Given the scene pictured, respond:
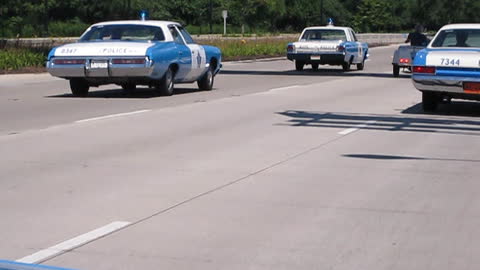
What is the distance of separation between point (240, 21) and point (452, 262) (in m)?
83.2

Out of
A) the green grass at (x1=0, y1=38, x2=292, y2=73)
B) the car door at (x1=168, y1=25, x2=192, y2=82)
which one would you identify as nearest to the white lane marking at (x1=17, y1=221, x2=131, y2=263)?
the car door at (x1=168, y1=25, x2=192, y2=82)

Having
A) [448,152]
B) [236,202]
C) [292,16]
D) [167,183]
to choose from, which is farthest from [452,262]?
[292,16]

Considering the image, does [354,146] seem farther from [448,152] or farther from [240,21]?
[240,21]

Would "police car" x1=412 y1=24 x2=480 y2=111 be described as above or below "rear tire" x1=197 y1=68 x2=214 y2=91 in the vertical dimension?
above

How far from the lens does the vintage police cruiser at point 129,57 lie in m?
18.5

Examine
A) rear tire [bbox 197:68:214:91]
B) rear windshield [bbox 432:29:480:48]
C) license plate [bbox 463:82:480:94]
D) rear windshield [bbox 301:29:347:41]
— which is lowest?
rear tire [bbox 197:68:214:91]

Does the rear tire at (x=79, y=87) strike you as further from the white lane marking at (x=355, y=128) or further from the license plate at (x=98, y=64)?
the white lane marking at (x=355, y=128)

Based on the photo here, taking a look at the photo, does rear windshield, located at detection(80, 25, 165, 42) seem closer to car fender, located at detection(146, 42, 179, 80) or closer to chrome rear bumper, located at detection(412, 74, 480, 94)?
car fender, located at detection(146, 42, 179, 80)

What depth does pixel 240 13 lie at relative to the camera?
88.2 metres

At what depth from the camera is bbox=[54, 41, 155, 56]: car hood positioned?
60.7 feet

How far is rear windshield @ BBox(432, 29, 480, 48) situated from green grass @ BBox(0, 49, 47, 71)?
54.8 ft

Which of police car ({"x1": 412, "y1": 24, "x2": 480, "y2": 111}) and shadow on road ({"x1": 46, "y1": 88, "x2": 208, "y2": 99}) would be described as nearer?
police car ({"x1": 412, "y1": 24, "x2": 480, "y2": 111})

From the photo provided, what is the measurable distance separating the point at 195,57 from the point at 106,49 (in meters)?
2.98

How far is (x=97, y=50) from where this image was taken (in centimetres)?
1859
